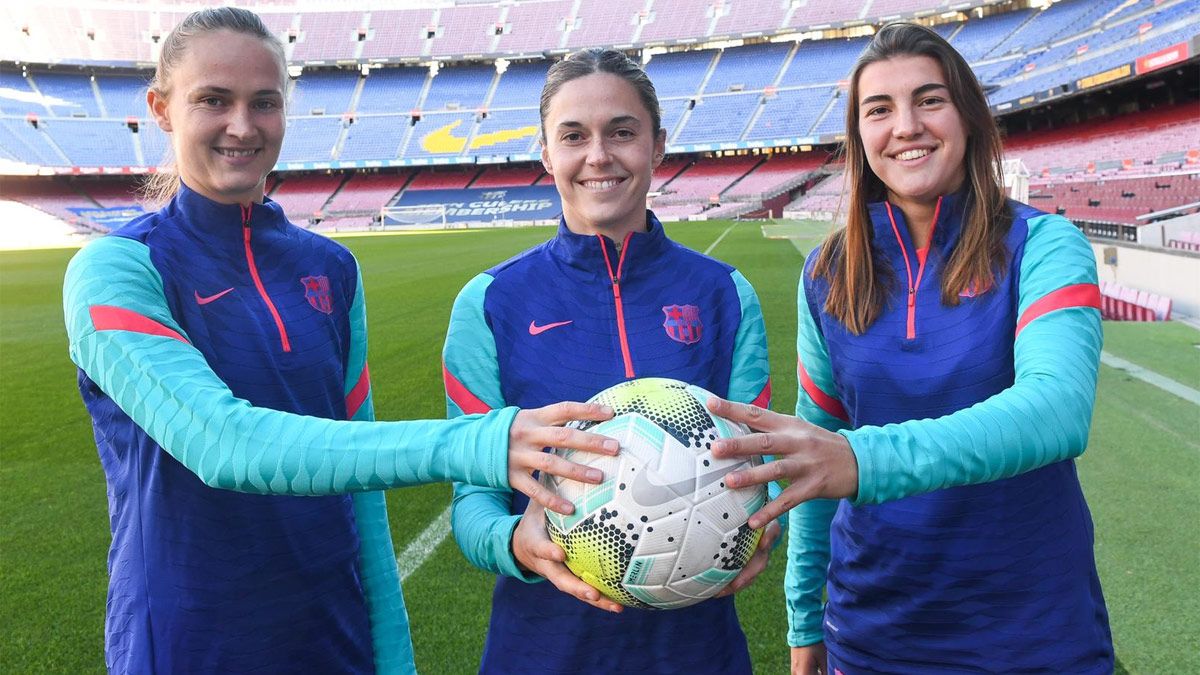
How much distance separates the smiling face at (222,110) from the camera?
6.44 ft

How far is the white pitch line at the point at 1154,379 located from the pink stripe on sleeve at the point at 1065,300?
5567 mm

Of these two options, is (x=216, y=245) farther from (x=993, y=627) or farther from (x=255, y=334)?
(x=993, y=627)

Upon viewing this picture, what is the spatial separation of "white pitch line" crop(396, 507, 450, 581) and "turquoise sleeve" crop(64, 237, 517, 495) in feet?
9.26

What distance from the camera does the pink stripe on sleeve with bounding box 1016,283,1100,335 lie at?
1.70 metres

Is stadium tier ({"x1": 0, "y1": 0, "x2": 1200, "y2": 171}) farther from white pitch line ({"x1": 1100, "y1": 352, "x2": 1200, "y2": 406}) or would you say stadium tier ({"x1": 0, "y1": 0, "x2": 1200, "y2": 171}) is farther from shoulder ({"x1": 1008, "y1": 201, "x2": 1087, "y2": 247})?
shoulder ({"x1": 1008, "y1": 201, "x2": 1087, "y2": 247})

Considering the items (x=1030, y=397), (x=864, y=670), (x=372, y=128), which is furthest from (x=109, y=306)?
(x=372, y=128)

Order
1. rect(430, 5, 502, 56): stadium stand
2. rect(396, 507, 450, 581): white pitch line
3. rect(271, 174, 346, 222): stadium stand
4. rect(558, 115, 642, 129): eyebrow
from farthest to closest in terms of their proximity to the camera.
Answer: rect(430, 5, 502, 56): stadium stand
rect(271, 174, 346, 222): stadium stand
rect(396, 507, 450, 581): white pitch line
rect(558, 115, 642, 129): eyebrow

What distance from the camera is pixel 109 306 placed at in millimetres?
1579

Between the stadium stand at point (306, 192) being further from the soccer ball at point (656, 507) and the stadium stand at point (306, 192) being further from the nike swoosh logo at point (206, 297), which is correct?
the soccer ball at point (656, 507)

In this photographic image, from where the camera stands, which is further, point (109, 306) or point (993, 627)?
point (993, 627)

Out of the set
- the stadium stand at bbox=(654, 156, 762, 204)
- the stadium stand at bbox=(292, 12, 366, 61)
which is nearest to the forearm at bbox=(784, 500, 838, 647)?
the stadium stand at bbox=(654, 156, 762, 204)

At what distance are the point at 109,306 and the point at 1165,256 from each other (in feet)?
40.4

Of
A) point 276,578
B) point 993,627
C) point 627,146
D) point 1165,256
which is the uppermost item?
point 627,146

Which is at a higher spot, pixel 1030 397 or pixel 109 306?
pixel 109 306
